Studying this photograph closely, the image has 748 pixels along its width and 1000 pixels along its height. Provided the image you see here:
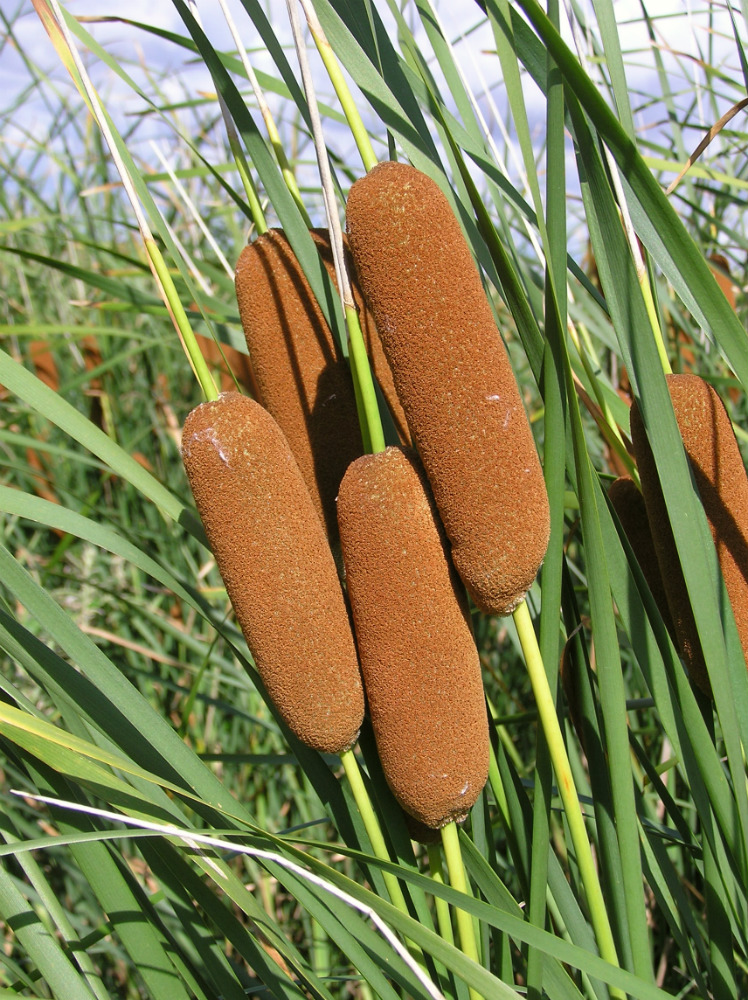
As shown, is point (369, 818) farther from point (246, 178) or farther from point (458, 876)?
point (246, 178)

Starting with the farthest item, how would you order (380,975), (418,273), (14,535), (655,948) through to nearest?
(14,535), (655,948), (380,975), (418,273)

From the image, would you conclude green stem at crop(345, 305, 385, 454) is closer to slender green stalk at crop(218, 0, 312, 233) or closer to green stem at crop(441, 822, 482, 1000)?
slender green stalk at crop(218, 0, 312, 233)

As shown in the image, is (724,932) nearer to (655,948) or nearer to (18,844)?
(18,844)

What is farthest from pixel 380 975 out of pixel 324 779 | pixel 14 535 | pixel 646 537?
pixel 14 535

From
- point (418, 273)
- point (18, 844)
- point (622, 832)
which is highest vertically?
point (418, 273)

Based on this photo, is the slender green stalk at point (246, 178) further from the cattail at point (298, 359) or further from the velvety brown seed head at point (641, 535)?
the velvety brown seed head at point (641, 535)

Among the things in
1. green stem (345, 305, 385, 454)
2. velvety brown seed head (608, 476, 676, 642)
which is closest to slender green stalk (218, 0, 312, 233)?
green stem (345, 305, 385, 454)
